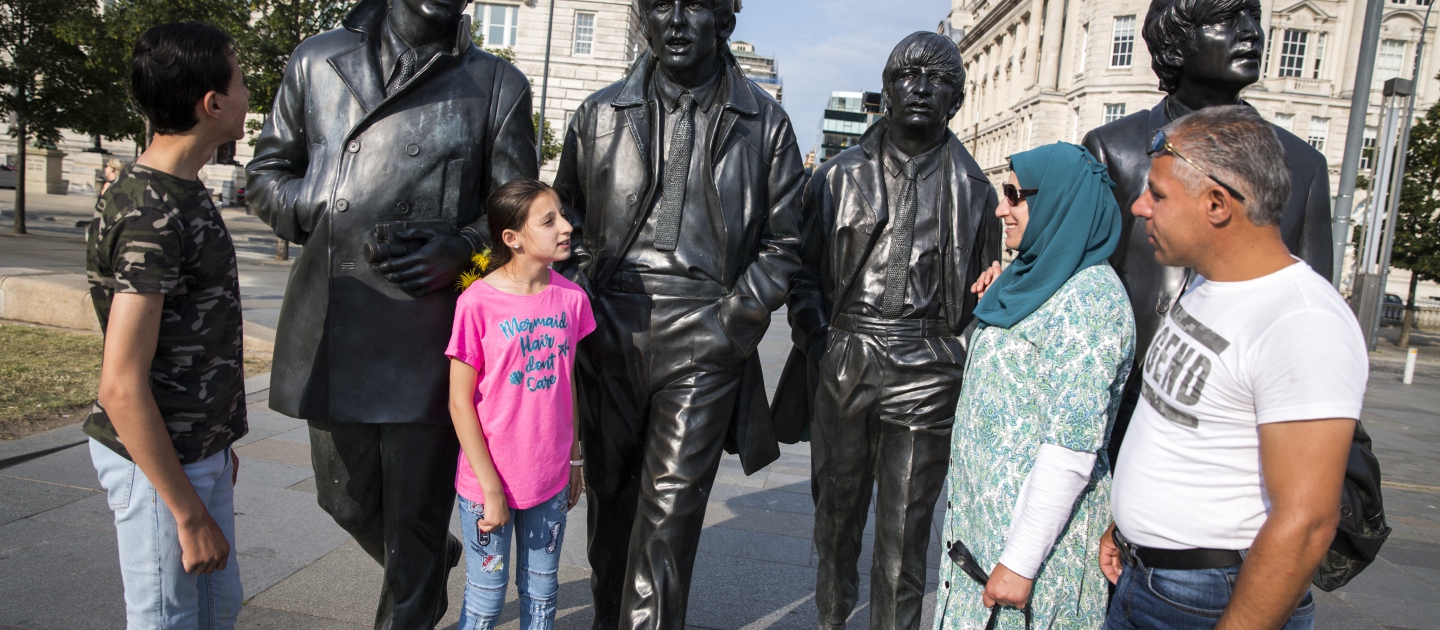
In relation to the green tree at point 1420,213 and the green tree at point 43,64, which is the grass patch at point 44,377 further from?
the green tree at point 1420,213

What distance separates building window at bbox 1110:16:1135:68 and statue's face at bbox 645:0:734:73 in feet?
164

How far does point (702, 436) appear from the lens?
315cm

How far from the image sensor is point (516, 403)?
269cm

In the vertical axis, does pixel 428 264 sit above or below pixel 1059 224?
below

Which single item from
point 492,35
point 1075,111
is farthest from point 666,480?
point 1075,111

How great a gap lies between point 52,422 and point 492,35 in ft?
129

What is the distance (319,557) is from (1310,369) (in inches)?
153

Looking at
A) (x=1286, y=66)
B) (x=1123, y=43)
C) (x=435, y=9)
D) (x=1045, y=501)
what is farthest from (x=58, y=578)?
(x=1286, y=66)

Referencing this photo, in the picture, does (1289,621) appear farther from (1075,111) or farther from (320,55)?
(1075,111)

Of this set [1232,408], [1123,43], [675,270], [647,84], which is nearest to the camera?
[1232,408]

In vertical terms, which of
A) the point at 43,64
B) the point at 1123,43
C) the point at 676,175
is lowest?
the point at 676,175

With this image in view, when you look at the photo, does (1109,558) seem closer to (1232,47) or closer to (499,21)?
(1232,47)

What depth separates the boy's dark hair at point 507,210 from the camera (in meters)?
2.71

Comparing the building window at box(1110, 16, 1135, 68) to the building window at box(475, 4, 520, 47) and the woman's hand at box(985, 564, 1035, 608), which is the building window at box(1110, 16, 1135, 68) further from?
the woman's hand at box(985, 564, 1035, 608)
